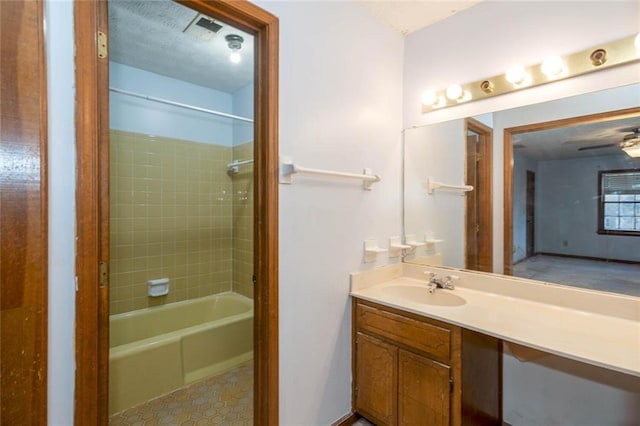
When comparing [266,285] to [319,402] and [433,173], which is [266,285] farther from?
[433,173]

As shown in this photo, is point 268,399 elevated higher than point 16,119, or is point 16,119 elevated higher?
point 16,119

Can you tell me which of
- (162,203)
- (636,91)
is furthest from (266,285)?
(636,91)

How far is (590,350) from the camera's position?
3.51 feet

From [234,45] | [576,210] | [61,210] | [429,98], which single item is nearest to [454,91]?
[429,98]

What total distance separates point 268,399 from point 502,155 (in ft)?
6.01

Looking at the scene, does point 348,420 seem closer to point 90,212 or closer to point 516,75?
point 90,212

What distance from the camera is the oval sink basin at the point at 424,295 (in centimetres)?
173

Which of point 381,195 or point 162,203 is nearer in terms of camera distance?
point 381,195

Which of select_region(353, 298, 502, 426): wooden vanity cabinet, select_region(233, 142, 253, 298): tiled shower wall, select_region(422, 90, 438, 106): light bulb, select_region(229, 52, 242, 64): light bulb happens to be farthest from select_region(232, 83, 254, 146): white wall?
select_region(353, 298, 502, 426): wooden vanity cabinet

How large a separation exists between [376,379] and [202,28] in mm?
2382

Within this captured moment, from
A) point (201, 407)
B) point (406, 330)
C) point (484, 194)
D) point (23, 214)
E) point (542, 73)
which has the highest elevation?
point (542, 73)

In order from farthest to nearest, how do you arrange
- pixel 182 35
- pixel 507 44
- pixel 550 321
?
1. pixel 182 35
2. pixel 507 44
3. pixel 550 321

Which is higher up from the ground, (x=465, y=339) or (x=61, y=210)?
(x=61, y=210)

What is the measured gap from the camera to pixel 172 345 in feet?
6.82
